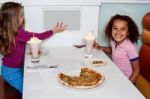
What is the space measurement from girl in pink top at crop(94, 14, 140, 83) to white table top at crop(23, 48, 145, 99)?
0.24 m

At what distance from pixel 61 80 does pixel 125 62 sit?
76 cm

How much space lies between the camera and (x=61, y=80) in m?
1.35

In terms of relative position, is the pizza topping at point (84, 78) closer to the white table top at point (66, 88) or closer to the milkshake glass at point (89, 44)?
the white table top at point (66, 88)

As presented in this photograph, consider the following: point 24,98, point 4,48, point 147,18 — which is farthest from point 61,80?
point 147,18

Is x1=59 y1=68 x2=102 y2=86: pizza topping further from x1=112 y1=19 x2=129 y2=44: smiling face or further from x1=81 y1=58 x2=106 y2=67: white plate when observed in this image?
x1=112 y1=19 x2=129 y2=44: smiling face

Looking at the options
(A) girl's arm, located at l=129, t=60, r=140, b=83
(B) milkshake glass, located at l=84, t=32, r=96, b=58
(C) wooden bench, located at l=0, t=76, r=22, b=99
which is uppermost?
(B) milkshake glass, located at l=84, t=32, r=96, b=58

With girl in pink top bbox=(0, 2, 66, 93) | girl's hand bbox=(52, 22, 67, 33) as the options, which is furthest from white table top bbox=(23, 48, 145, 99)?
girl's hand bbox=(52, 22, 67, 33)

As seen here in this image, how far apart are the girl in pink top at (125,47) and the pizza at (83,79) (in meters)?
0.51

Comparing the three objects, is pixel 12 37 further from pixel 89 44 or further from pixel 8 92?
pixel 89 44

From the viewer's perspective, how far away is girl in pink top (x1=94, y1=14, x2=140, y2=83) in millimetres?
1903

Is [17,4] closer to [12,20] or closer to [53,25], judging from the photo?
[12,20]

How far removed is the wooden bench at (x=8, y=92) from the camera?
1789 millimetres

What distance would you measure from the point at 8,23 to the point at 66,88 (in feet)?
2.70

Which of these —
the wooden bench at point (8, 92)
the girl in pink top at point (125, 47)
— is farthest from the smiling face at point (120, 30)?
the wooden bench at point (8, 92)
